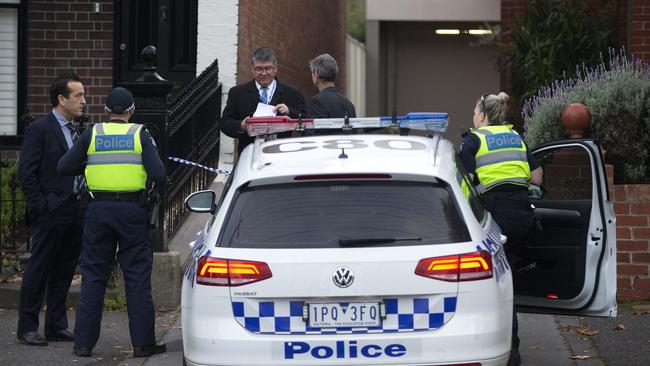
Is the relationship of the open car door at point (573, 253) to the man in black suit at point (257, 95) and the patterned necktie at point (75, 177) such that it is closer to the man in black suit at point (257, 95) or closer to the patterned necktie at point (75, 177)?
the man in black suit at point (257, 95)

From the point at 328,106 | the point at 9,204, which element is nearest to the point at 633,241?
A: the point at 328,106

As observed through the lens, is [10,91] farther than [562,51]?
No

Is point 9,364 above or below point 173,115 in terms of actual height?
below

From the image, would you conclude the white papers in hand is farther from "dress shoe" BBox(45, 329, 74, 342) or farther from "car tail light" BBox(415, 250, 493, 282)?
"car tail light" BBox(415, 250, 493, 282)

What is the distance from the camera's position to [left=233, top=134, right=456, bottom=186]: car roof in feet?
20.6

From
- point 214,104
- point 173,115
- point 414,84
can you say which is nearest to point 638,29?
point 214,104

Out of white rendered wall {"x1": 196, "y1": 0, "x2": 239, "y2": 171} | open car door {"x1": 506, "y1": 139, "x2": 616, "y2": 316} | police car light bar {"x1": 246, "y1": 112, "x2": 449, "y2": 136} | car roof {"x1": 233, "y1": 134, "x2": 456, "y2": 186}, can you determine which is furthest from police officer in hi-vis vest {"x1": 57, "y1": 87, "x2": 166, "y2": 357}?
white rendered wall {"x1": 196, "y1": 0, "x2": 239, "y2": 171}

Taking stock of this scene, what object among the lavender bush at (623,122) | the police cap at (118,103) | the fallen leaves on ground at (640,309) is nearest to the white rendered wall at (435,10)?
the lavender bush at (623,122)

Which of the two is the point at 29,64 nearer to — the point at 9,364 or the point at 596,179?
the point at 9,364

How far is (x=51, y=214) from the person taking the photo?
873cm

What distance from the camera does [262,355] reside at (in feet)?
19.8

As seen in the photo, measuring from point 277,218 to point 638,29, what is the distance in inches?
370

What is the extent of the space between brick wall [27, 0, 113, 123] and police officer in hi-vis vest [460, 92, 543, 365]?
6960 mm

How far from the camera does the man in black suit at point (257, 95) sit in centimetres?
1010
